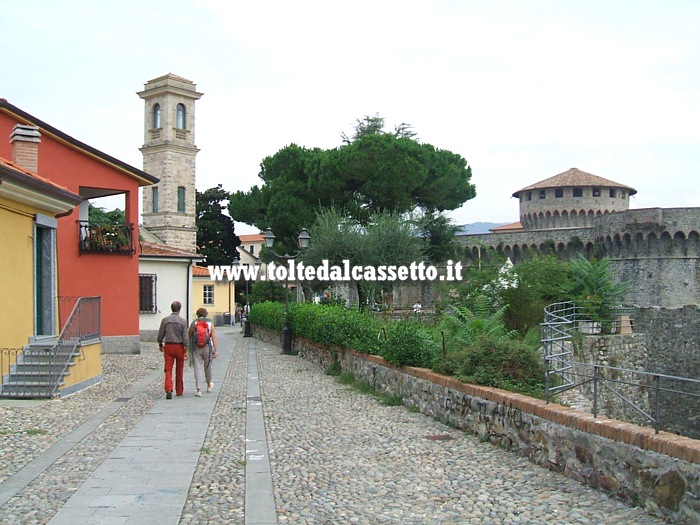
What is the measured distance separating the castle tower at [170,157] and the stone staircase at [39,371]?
41.0 metres

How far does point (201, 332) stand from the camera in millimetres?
12492

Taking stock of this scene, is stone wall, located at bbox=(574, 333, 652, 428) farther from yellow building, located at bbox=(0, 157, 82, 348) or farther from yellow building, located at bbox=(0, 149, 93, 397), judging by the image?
yellow building, located at bbox=(0, 157, 82, 348)

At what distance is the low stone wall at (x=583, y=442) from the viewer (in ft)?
17.0

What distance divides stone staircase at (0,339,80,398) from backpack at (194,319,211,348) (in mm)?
2205

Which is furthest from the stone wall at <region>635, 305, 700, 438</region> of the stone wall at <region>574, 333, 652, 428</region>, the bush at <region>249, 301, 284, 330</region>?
the bush at <region>249, 301, 284, 330</region>

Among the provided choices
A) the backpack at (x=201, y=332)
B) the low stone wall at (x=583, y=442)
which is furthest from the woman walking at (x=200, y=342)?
the low stone wall at (x=583, y=442)

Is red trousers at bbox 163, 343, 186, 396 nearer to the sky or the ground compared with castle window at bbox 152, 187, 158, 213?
nearer to the ground

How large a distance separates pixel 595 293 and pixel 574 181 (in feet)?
112

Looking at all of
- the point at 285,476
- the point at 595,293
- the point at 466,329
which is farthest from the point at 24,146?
the point at 595,293

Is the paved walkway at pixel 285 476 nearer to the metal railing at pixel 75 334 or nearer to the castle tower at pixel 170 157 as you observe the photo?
the metal railing at pixel 75 334

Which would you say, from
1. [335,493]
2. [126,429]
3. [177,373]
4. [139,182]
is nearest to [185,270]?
[139,182]

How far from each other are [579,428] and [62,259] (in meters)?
16.4

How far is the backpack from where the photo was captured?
1247 centimetres

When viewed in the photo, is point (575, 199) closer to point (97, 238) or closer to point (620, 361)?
point (620, 361)
